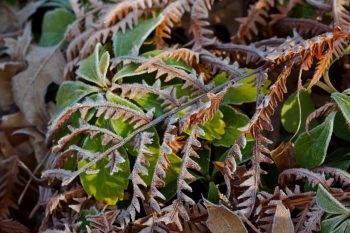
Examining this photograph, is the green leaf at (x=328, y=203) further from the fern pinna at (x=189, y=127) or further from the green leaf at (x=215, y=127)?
the green leaf at (x=215, y=127)

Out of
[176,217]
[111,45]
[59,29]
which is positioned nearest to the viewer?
[176,217]

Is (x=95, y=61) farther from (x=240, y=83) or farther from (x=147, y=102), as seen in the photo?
(x=240, y=83)

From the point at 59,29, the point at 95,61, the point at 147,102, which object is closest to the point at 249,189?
the point at 147,102

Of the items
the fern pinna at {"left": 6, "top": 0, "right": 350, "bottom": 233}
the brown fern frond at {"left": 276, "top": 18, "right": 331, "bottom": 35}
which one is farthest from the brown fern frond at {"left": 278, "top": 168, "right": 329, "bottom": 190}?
the brown fern frond at {"left": 276, "top": 18, "right": 331, "bottom": 35}

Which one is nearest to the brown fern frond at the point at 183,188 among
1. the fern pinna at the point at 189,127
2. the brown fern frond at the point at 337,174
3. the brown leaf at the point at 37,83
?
the fern pinna at the point at 189,127

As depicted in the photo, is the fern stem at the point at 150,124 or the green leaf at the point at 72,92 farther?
the green leaf at the point at 72,92

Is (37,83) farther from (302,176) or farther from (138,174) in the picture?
(302,176)
